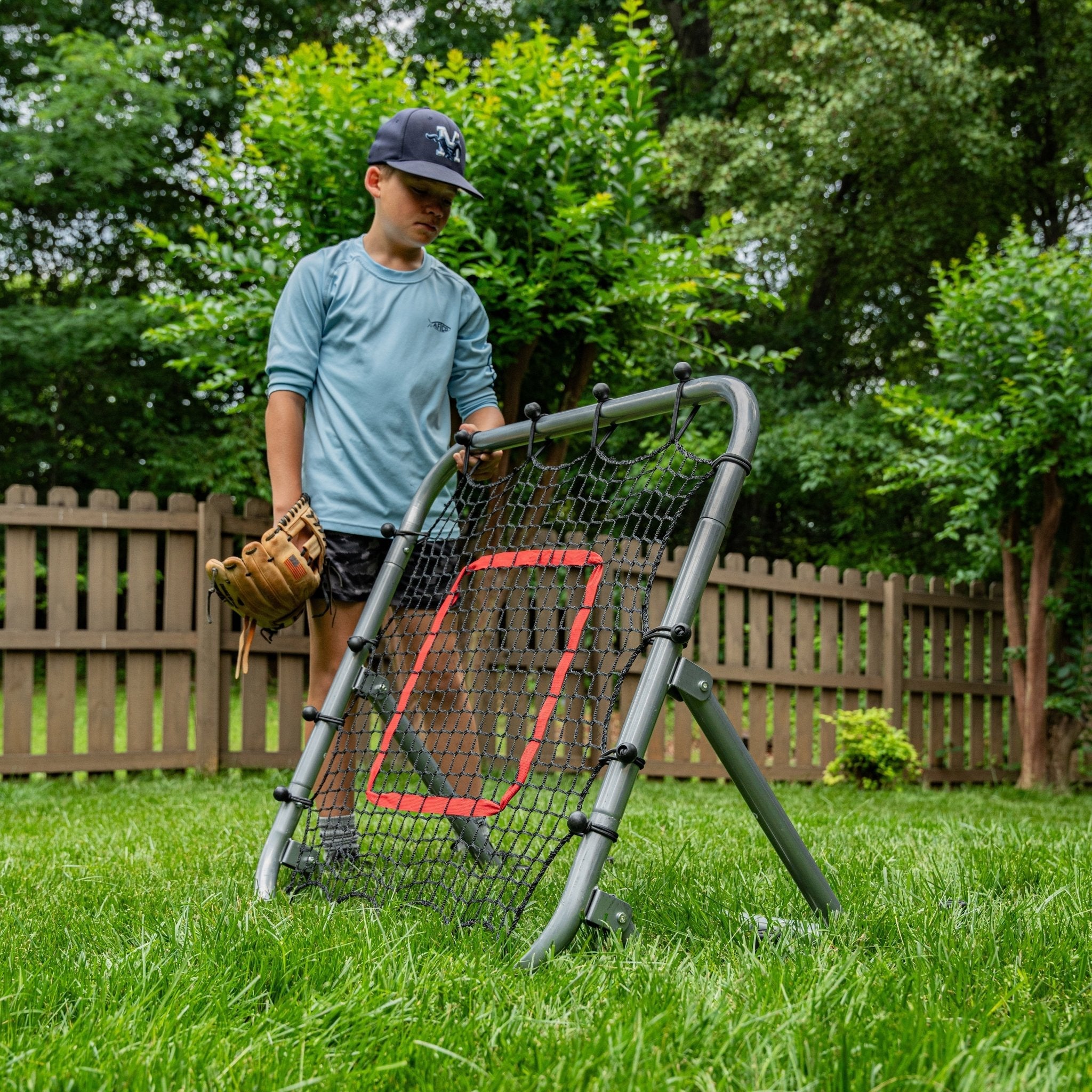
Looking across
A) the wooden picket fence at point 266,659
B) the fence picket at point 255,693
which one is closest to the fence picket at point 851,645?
the wooden picket fence at point 266,659

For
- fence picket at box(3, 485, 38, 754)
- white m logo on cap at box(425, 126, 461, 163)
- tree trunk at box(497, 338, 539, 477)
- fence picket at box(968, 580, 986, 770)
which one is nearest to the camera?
white m logo on cap at box(425, 126, 461, 163)

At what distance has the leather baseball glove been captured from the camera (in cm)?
A: 246

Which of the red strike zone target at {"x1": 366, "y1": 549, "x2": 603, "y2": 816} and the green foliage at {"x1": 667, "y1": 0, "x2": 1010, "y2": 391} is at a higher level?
the green foliage at {"x1": 667, "y1": 0, "x2": 1010, "y2": 391}

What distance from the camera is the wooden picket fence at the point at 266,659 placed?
553 cm

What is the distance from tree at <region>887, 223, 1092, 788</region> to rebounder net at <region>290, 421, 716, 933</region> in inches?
181

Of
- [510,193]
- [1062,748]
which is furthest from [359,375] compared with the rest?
[1062,748]

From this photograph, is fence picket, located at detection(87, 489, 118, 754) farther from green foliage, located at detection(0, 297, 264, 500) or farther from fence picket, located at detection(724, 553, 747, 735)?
green foliage, located at detection(0, 297, 264, 500)

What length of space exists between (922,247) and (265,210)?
9.65 m

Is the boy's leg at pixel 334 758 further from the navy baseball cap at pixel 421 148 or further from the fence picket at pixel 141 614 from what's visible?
the fence picket at pixel 141 614

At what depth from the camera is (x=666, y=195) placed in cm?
1261

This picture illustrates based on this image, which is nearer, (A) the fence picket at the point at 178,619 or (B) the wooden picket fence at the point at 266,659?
(B) the wooden picket fence at the point at 266,659

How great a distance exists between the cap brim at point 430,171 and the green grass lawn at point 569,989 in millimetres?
1653

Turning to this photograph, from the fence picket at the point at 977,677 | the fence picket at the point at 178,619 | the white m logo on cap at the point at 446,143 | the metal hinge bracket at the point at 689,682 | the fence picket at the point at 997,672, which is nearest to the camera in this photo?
the metal hinge bracket at the point at 689,682

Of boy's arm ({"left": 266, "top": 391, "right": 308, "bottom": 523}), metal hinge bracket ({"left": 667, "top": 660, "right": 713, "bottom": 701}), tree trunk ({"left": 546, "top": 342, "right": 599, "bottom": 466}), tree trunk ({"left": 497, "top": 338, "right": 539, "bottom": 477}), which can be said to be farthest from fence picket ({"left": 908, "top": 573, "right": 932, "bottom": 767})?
metal hinge bracket ({"left": 667, "top": 660, "right": 713, "bottom": 701})
